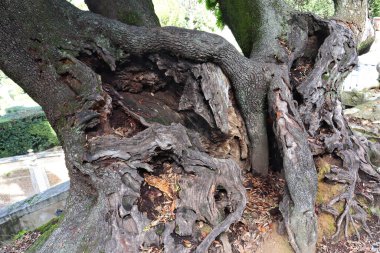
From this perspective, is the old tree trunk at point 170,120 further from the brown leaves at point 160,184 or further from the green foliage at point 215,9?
the green foliage at point 215,9

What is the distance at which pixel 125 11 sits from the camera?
4328mm

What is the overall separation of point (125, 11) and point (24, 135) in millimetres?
15259

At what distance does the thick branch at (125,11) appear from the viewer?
4.32m

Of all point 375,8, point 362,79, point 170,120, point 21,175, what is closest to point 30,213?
point 170,120

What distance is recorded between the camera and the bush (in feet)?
55.4

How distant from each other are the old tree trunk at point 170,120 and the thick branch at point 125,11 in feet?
0.06

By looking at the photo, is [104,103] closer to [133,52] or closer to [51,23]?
[133,52]

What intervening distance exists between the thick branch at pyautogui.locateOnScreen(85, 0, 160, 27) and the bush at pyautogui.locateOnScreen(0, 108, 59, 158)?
14.7 meters

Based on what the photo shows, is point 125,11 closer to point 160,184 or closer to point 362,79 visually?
point 160,184

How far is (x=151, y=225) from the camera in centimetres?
291

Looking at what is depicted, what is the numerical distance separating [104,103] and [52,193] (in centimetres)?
403

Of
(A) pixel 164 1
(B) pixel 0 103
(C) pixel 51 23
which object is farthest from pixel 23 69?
(B) pixel 0 103

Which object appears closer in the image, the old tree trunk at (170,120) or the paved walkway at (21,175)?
the old tree trunk at (170,120)

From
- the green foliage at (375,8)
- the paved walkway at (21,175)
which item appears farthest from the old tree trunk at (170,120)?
the green foliage at (375,8)
